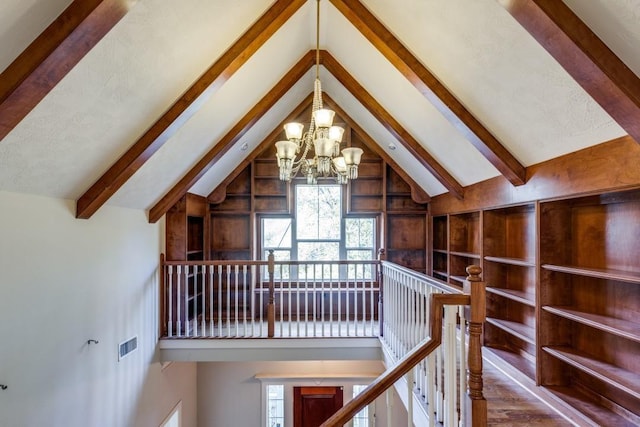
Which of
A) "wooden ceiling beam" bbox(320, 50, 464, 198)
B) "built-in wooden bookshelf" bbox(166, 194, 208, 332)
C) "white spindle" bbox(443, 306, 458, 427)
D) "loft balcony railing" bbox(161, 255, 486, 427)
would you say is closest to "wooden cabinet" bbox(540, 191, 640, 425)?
"loft balcony railing" bbox(161, 255, 486, 427)

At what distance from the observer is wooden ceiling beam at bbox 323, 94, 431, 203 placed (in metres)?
5.18

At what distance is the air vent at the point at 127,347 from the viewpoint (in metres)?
3.65

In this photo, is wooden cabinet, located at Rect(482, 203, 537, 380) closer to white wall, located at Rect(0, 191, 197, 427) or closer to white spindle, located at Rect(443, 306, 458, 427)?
white spindle, located at Rect(443, 306, 458, 427)

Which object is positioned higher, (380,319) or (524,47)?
(524,47)

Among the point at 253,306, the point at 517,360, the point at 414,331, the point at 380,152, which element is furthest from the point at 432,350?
the point at 380,152

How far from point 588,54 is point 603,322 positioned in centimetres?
176

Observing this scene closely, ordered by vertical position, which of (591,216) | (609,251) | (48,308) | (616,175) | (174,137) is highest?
(174,137)

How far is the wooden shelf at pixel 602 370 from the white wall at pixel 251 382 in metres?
3.40

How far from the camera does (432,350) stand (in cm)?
181

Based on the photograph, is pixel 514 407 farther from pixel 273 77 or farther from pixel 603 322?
pixel 273 77

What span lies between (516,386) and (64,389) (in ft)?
12.7

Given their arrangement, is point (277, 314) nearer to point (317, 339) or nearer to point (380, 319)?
point (317, 339)

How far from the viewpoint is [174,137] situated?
11.0 feet

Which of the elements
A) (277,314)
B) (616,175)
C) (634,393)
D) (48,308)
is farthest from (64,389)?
(616,175)
